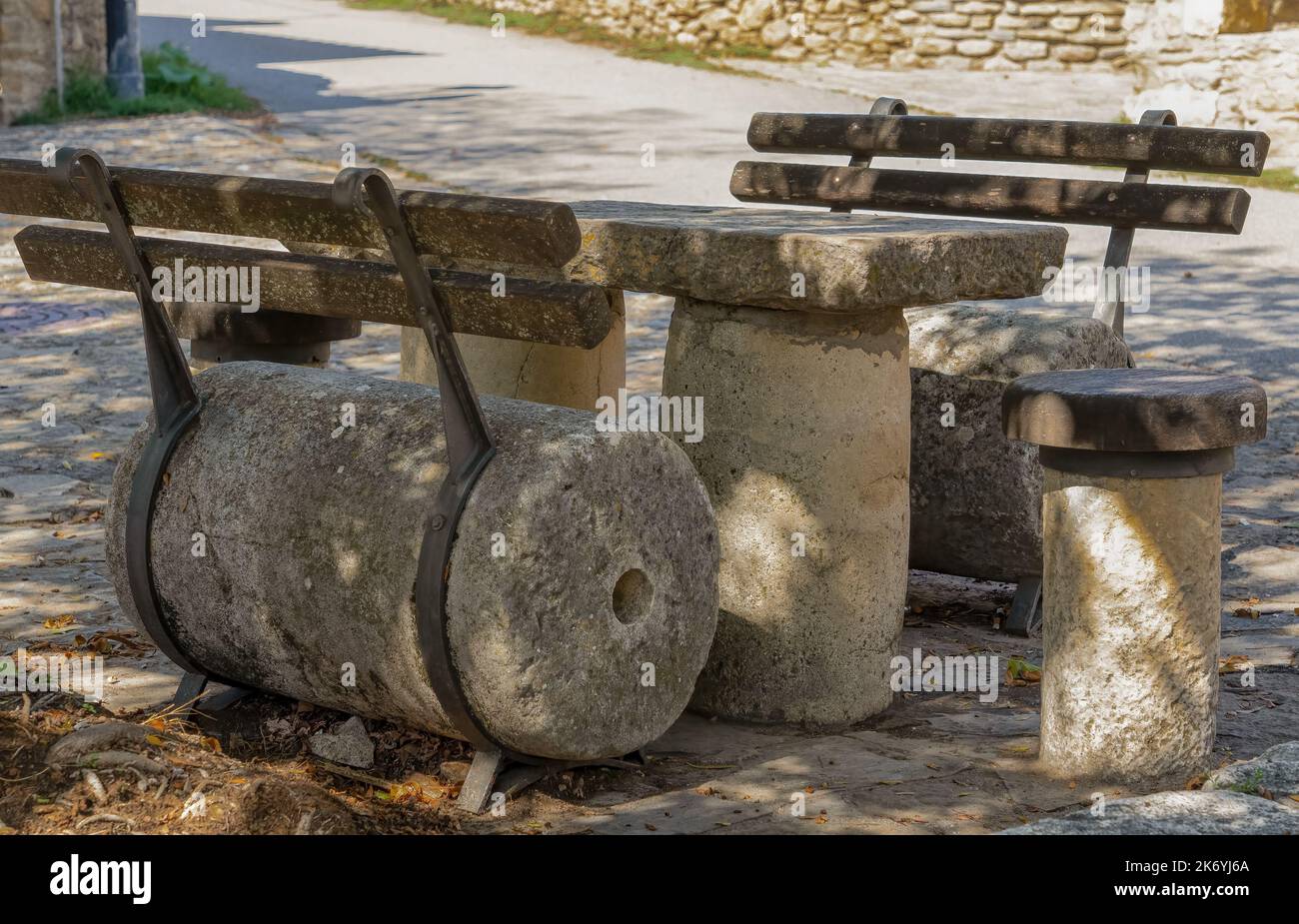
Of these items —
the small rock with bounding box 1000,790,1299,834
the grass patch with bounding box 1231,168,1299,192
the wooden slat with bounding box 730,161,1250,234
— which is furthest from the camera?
the grass patch with bounding box 1231,168,1299,192

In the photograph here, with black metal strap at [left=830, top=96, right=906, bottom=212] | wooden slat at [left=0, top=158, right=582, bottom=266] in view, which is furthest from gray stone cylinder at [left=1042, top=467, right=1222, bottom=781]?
black metal strap at [left=830, top=96, right=906, bottom=212]

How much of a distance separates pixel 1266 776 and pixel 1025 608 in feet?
4.75

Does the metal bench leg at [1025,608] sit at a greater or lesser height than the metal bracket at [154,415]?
lesser

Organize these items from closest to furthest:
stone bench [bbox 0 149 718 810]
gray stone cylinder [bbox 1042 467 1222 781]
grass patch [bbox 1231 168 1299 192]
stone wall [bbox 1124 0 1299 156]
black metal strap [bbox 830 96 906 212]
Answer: stone bench [bbox 0 149 718 810] → gray stone cylinder [bbox 1042 467 1222 781] → black metal strap [bbox 830 96 906 212] → grass patch [bbox 1231 168 1299 192] → stone wall [bbox 1124 0 1299 156]

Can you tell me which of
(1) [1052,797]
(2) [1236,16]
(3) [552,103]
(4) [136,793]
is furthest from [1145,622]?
(3) [552,103]

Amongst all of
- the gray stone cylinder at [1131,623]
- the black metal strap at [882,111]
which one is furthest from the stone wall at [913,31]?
the gray stone cylinder at [1131,623]

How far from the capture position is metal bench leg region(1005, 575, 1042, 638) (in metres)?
4.70

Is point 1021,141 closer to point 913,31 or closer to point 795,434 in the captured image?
point 795,434

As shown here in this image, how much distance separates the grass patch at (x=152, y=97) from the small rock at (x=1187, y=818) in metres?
14.7

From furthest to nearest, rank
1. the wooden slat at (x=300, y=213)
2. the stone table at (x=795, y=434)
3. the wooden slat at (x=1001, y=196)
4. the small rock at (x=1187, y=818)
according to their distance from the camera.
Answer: the wooden slat at (x=1001, y=196) < the stone table at (x=795, y=434) < the wooden slat at (x=300, y=213) < the small rock at (x=1187, y=818)

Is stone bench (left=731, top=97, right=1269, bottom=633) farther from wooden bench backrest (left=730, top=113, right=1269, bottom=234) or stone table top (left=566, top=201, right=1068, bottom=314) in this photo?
stone table top (left=566, top=201, right=1068, bottom=314)

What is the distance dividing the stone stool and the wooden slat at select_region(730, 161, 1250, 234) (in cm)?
143

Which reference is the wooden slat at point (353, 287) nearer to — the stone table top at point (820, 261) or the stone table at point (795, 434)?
the stone table top at point (820, 261)

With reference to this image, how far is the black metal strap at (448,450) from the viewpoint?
3232mm
